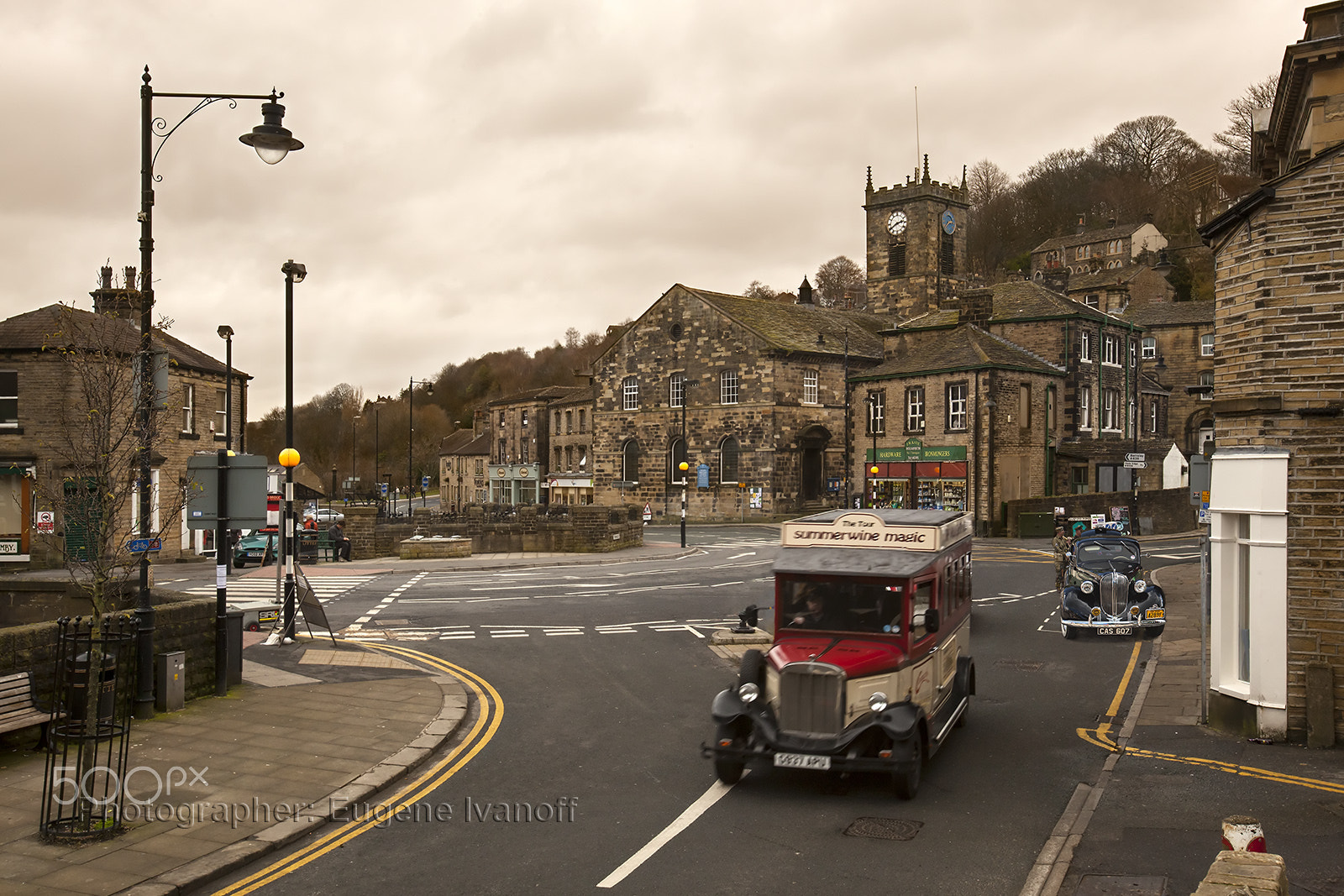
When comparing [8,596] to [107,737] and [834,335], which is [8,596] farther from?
[834,335]

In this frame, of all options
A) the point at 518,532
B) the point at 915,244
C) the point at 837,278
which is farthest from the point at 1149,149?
the point at 518,532

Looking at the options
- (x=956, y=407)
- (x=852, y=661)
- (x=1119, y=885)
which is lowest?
(x=1119, y=885)

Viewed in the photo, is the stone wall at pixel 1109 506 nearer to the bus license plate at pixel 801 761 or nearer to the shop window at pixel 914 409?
the shop window at pixel 914 409

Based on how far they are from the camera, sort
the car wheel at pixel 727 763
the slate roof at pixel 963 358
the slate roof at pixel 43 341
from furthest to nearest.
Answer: the slate roof at pixel 963 358 < the slate roof at pixel 43 341 < the car wheel at pixel 727 763

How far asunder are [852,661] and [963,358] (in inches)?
1569

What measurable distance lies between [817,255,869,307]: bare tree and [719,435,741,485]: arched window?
6649cm

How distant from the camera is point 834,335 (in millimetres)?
57625

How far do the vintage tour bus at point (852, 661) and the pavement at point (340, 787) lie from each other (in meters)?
1.65

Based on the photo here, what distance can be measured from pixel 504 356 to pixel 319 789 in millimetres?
131918

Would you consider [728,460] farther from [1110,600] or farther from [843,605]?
[843,605]

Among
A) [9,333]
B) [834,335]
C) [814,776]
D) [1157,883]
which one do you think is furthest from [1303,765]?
[834,335]

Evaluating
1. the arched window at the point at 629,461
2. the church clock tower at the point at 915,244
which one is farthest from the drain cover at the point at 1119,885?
the church clock tower at the point at 915,244

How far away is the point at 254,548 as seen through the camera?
3366 centimetres

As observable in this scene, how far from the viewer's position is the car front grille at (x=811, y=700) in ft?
30.6
